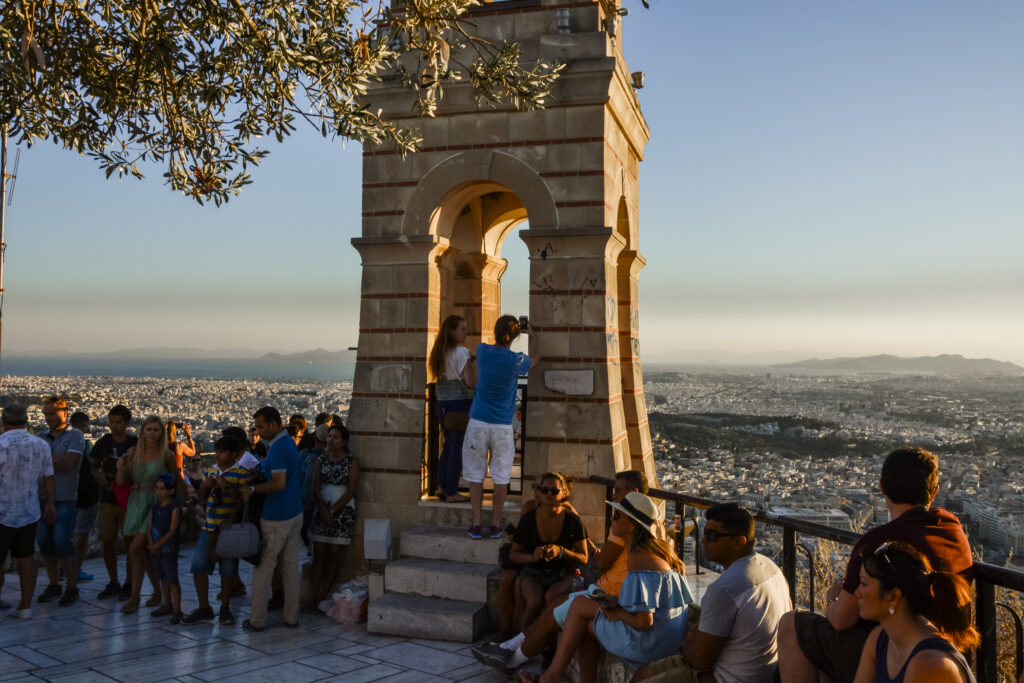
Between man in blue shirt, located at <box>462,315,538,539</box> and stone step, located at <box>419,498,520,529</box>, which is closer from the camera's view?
man in blue shirt, located at <box>462,315,538,539</box>

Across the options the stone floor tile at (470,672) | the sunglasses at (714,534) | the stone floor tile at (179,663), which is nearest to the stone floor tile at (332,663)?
the stone floor tile at (179,663)

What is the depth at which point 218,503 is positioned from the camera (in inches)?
293

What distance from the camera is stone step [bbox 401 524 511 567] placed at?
7707mm

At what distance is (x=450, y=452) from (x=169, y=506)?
283 cm

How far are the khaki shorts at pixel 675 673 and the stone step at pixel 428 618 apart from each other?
2.61 m

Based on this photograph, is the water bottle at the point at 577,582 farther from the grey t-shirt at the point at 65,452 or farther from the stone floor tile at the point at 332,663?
the grey t-shirt at the point at 65,452

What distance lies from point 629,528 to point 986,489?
1771 centimetres

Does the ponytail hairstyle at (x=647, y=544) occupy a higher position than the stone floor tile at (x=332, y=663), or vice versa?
the ponytail hairstyle at (x=647, y=544)

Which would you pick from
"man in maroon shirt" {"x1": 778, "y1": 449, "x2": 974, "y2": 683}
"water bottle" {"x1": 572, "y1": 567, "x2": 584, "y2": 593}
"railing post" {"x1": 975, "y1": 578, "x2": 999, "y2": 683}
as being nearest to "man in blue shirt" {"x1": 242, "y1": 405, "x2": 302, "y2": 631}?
"water bottle" {"x1": 572, "y1": 567, "x2": 584, "y2": 593}

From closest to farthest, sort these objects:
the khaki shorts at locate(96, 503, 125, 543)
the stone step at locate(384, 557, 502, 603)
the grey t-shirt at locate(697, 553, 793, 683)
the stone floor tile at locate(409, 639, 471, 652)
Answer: the grey t-shirt at locate(697, 553, 793, 683) < the stone floor tile at locate(409, 639, 471, 652) < the stone step at locate(384, 557, 502, 603) < the khaki shorts at locate(96, 503, 125, 543)

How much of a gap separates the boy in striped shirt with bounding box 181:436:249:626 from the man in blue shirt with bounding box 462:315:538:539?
2160 mm

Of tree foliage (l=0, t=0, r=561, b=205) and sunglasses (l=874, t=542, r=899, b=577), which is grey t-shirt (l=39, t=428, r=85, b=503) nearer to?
tree foliage (l=0, t=0, r=561, b=205)

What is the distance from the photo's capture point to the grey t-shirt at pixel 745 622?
14.4 feet

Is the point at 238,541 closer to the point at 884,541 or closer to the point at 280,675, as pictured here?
the point at 280,675
